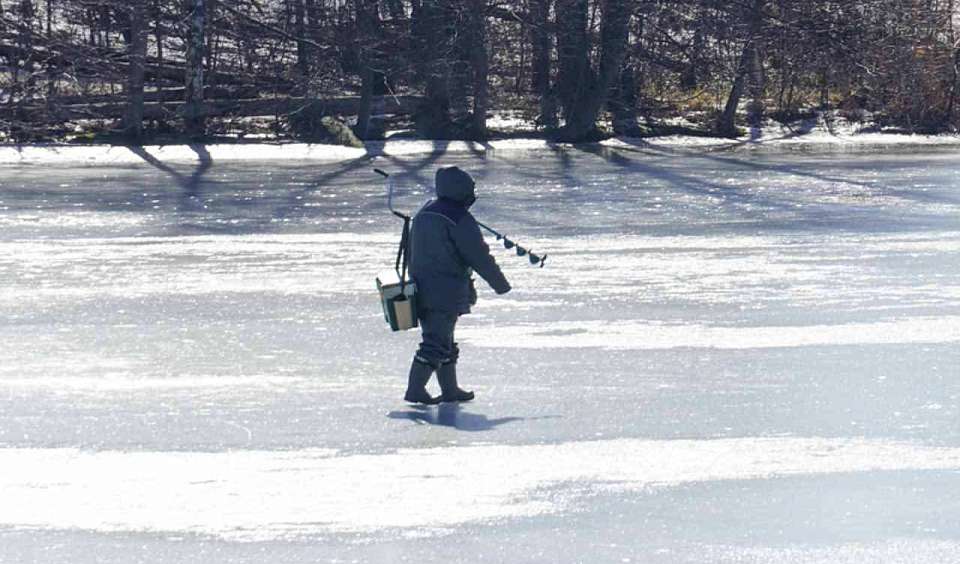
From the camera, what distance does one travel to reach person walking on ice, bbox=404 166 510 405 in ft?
26.8

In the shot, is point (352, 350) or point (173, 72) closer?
point (352, 350)

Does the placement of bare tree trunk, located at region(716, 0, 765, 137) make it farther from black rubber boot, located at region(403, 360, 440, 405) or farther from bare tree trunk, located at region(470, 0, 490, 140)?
black rubber boot, located at region(403, 360, 440, 405)

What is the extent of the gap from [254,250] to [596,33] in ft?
51.6

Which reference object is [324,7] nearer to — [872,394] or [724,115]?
[724,115]

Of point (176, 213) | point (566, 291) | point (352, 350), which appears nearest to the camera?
point (352, 350)

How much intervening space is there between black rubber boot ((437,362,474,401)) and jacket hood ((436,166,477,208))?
3.17 feet

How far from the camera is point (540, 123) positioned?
28.5 metres

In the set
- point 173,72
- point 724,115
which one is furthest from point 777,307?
point 173,72

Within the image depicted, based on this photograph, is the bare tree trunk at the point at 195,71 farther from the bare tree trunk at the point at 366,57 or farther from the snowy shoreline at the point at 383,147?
the bare tree trunk at the point at 366,57

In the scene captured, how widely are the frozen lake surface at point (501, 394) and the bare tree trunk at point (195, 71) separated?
9283 millimetres

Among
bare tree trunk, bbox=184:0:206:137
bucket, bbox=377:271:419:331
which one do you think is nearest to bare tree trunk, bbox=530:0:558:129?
bare tree trunk, bbox=184:0:206:137

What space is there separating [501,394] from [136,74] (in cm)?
1858

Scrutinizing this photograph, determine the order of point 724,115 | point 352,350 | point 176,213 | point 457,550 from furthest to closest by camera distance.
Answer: point 724,115 → point 176,213 → point 352,350 → point 457,550

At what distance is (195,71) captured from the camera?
89.0ft
